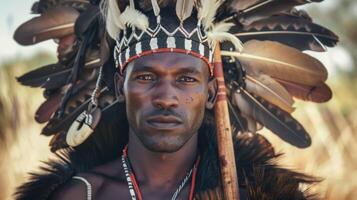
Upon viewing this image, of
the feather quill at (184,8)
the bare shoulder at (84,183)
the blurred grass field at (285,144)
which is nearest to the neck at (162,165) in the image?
the bare shoulder at (84,183)

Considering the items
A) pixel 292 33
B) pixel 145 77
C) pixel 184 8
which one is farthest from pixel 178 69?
pixel 292 33

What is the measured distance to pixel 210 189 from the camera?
12.1 ft

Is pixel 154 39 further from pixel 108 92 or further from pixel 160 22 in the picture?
pixel 108 92

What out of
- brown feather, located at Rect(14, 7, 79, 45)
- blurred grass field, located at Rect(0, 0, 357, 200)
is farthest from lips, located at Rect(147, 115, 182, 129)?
blurred grass field, located at Rect(0, 0, 357, 200)

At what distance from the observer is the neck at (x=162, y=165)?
12.8ft

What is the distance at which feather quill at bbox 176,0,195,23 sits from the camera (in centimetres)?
369

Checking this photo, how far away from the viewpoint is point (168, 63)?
12.0ft

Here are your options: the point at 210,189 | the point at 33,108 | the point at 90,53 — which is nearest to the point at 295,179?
the point at 210,189

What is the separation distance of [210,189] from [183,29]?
757 millimetres

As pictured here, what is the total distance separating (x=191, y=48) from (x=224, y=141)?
459 mm

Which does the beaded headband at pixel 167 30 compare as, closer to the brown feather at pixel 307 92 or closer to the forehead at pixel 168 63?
the forehead at pixel 168 63

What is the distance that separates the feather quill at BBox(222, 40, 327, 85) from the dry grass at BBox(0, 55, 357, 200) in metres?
1.71

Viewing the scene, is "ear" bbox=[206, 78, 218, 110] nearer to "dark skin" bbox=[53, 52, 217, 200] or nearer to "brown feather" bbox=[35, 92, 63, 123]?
"dark skin" bbox=[53, 52, 217, 200]

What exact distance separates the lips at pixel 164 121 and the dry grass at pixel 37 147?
2.30 m
